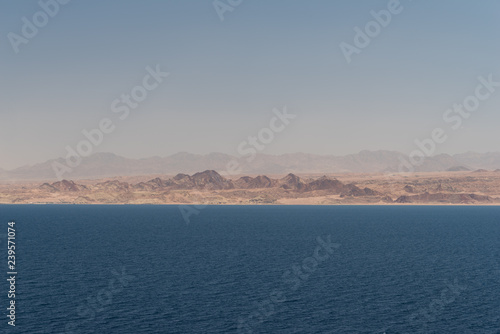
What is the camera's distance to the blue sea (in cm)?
6519

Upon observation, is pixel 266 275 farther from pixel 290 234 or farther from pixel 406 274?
pixel 290 234

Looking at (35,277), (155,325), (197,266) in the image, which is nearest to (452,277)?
(197,266)
